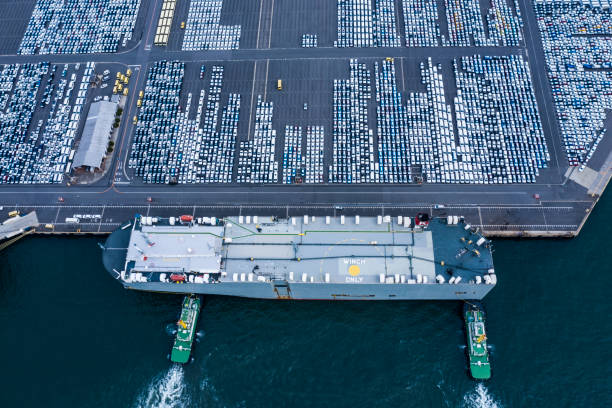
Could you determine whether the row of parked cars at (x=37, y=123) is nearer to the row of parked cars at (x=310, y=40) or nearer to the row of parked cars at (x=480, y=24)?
the row of parked cars at (x=310, y=40)

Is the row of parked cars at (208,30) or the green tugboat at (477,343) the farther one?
the row of parked cars at (208,30)

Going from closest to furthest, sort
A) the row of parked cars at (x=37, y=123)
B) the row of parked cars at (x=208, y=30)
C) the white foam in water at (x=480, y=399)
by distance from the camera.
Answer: the white foam in water at (x=480, y=399) → the row of parked cars at (x=37, y=123) → the row of parked cars at (x=208, y=30)

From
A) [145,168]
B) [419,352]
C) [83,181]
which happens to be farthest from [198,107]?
[419,352]

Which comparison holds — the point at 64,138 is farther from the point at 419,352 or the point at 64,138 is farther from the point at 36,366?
the point at 419,352

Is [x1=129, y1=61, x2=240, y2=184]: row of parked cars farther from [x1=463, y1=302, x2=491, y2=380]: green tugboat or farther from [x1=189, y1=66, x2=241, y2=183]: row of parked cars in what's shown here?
[x1=463, y1=302, x2=491, y2=380]: green tugboat

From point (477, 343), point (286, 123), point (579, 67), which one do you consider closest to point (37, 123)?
point (286, 123)

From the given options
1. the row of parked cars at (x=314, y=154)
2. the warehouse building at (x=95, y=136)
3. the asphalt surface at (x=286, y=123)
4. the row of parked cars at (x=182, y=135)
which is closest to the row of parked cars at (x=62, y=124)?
the asphalt surface at (x=286, y=123)

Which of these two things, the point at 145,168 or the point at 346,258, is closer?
the point at 346,258

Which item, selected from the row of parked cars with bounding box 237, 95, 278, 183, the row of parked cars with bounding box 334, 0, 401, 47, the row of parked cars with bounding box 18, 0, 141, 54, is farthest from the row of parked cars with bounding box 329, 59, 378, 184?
the row of parked cars with bounding box 18, 0, 141, 54
